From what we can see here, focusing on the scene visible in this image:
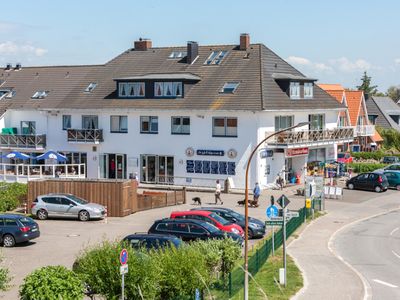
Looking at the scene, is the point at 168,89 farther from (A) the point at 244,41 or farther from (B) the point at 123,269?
(B) the point at 123,269

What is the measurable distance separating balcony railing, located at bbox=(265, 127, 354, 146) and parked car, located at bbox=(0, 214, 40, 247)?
928 inches

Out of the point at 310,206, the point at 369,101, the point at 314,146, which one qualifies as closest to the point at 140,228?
the point at 310,206

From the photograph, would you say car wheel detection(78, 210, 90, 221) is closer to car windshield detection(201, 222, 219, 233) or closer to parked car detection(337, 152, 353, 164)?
car windshield detection(201, 222, 219, 233)

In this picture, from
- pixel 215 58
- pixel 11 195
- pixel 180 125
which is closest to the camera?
pixel 11 195

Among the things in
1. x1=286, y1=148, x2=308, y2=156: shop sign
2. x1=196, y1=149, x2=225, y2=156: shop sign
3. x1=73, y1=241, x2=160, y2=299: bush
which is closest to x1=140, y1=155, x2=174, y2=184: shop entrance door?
x1=196, y1=149, x2=225, y2=156: shop sign

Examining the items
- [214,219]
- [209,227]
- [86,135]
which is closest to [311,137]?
[86,135]

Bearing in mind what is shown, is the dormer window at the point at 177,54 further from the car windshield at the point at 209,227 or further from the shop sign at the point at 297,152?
the car windshield at the point at 209,227

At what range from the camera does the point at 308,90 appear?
58.3m

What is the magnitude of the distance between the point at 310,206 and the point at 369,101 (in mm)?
54551

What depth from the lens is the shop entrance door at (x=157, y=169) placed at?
180 ft

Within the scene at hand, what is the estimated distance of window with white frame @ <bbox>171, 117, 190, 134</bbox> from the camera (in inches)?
2121

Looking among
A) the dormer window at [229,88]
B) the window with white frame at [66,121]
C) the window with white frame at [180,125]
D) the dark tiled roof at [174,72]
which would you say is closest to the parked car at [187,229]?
the dark tiled roof at [174,72]

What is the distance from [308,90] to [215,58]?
311 inches

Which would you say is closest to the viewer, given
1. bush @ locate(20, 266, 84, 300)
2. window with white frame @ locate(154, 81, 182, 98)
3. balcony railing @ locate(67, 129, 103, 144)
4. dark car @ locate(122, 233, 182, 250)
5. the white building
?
bush @ locate(20, 266, 84, 300)
